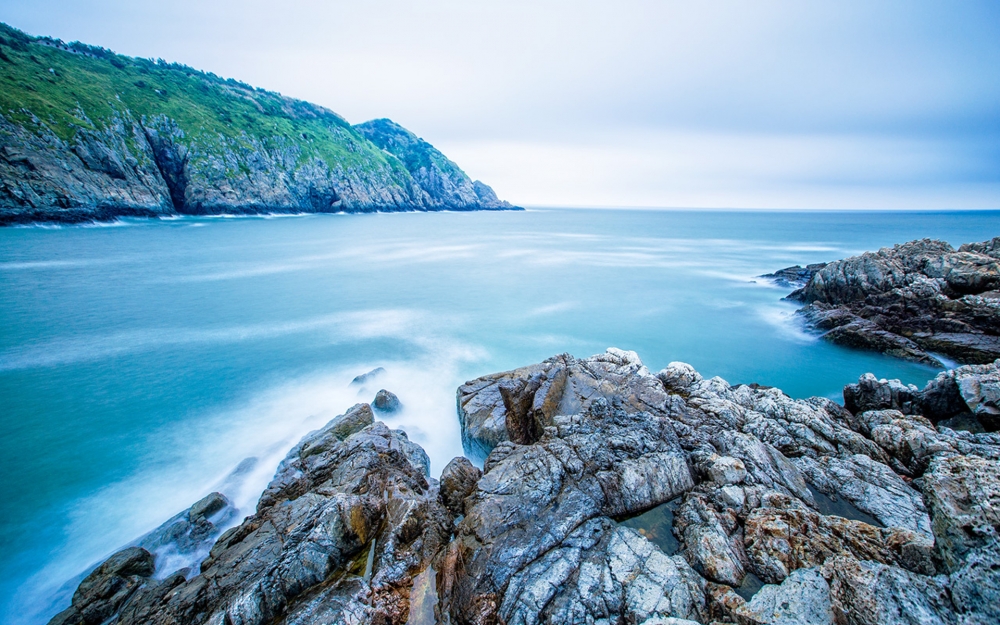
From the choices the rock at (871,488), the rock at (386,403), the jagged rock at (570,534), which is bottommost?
the rock at (386,403)

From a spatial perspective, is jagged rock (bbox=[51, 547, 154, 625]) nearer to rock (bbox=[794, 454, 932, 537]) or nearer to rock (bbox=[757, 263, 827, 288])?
rock (bbox=[794, 454, 932, 537])

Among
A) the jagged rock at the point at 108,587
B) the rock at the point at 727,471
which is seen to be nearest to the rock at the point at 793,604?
the rock at the point at 727,471

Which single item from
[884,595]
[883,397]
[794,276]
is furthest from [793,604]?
[794,276]

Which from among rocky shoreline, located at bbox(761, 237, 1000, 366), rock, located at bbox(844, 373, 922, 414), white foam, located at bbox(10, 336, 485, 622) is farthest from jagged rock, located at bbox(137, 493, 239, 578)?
rocky shoreline, located at bbox(761, 237, 1000, 366)

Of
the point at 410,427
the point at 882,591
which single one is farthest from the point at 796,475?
the point at 410,427

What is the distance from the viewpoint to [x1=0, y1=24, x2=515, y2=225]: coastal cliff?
1852 inches

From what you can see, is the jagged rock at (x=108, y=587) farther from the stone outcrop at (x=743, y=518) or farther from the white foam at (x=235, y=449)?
the stone outcrop at (x=743, y=518)

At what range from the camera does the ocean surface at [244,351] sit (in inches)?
360

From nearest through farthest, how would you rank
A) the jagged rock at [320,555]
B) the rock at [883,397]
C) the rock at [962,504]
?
the rock at [962,504] → the jagged rock at [320,555] → the rock at [883,397]

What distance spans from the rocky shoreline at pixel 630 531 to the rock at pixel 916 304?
7.28m

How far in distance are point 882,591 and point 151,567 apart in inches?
442

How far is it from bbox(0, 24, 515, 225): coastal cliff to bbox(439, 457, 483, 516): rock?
67.6m

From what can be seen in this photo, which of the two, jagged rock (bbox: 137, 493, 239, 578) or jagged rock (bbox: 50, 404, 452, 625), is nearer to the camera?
jagged rock (bbox: 50, 404, 452, 625)

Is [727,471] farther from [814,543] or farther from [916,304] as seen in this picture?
[916,304]
